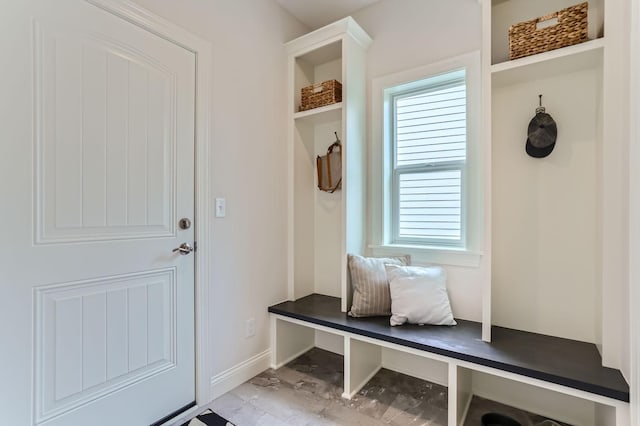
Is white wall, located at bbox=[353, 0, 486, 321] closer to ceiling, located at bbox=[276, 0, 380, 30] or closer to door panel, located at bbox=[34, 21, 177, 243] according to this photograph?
ceiling, located at bbox=[276, 0, 380, 30]

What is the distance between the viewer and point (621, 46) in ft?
4.49

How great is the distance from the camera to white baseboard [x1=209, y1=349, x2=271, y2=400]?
6.29 ft

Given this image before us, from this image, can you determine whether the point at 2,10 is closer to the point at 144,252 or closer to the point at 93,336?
the point at 144,252

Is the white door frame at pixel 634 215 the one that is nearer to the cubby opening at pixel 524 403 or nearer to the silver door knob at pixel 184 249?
the cubby opening at pixel 524 403

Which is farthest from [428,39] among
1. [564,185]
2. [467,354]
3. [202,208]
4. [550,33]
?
[467,354]

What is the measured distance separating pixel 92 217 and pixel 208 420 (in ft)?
3.90

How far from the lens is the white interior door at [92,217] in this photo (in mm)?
1211

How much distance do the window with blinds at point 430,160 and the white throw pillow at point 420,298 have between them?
0.33 meters

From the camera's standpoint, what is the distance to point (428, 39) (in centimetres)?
214

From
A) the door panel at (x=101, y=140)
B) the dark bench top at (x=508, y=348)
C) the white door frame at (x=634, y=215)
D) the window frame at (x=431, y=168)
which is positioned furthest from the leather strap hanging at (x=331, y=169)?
the white door frame at (x=634, y=215)

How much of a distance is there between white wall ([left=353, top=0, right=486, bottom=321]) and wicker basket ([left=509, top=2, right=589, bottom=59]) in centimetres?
35

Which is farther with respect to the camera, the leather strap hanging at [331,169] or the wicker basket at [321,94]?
the leather strap hanging at [331,169]

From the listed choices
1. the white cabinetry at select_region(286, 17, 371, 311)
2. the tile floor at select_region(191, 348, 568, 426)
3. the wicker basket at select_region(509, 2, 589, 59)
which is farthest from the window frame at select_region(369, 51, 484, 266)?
the tile floor at select_region(191, 348, 568, 426)

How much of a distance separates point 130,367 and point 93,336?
0.85ft
